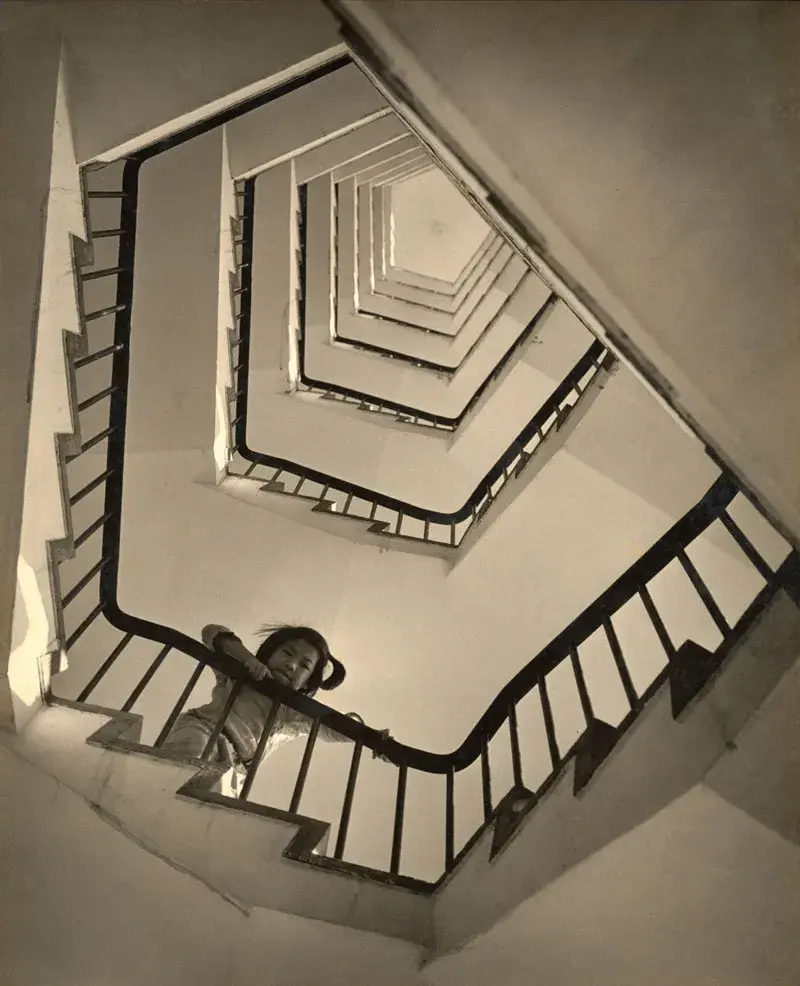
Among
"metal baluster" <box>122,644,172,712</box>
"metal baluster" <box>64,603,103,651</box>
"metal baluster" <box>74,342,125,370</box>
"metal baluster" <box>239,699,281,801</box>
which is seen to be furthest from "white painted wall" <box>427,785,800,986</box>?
"metal baluster" <box>74,342,125,370</box>

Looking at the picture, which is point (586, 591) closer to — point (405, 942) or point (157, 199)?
point (405, 942)

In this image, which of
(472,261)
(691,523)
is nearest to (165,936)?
(691,523)

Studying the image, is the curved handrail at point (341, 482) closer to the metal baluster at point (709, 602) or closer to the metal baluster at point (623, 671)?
the metal baluster at point (709, 602)

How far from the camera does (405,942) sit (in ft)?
7.25

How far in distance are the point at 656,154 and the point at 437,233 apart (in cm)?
875

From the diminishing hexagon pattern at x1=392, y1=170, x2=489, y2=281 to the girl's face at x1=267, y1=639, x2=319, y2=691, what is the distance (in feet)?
23.4

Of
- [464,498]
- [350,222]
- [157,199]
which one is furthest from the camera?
[350,222]

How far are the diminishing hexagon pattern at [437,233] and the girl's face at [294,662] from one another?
7143 millimetres

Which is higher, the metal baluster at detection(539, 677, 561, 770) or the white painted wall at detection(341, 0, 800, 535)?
the white painted wall at detection(341, 0, 800, 535)

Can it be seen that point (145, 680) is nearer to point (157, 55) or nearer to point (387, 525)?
point (387, 525)

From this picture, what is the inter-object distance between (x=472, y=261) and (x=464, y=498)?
184 inches

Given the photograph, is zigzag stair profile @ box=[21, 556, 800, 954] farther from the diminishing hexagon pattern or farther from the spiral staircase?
the diminishing hexagon pattern

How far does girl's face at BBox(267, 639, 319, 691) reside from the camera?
3.21 m

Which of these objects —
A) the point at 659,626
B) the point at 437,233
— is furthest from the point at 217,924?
the point at 437,233
